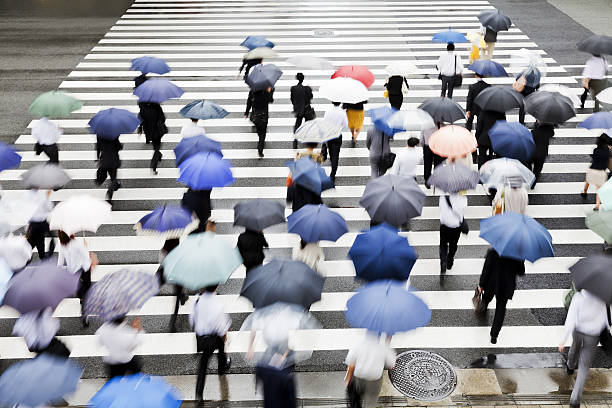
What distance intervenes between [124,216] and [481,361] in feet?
21.1

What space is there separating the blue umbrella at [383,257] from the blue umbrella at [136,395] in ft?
9.04

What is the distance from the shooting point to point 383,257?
261 inches

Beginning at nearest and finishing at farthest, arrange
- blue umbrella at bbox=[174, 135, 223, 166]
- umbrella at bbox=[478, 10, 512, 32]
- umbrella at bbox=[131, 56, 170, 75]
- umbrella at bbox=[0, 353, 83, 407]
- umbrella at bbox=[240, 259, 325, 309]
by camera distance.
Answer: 1. umbrella at bbox=[0, 353, 83, 407]
2. umbrella at bbox=[240, 259, 325, 309]
3. blue umbrella at bbox=[174, 135, 223, 166]
4. umbrella at bbox=[131, 56, 170, 75]
5. umbrella at bbox=[478, 10, 512, 32]

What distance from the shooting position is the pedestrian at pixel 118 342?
5.77 meters

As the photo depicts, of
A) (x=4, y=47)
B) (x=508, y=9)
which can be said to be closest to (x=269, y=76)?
(x=4, y=47)

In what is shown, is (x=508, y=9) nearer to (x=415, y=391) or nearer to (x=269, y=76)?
(x=269, y=76)

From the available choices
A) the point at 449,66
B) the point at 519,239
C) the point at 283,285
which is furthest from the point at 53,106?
the point at 449,66

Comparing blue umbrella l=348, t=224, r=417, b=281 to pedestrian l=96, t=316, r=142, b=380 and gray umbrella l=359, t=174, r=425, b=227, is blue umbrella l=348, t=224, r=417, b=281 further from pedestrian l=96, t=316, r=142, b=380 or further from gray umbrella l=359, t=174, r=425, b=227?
pedestrian l=96, t=316, r=142, b=380

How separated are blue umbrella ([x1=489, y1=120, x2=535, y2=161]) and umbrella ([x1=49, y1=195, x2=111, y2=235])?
5644 millimetres

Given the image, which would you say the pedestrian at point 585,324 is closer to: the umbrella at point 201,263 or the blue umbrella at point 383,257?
the blue umbrella at point 383,257

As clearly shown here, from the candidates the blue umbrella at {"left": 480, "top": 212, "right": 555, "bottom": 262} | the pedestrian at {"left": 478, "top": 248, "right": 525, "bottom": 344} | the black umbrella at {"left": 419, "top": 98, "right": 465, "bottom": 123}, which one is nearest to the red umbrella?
the black umbrella at {"left": 419, "top": 98, "right": 465, "bottom": 123}

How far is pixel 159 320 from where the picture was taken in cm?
815

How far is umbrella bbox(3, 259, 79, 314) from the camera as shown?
5.77 m

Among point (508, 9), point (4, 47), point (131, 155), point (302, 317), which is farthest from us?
point (508, 9)
